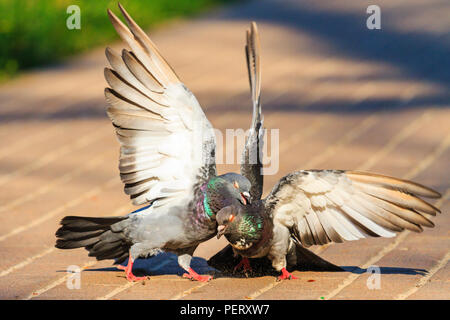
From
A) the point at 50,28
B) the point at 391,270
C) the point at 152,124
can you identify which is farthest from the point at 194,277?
the point at 50,28

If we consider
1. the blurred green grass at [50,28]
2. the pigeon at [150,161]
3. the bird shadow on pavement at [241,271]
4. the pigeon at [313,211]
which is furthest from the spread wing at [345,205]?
the blurred green grass at [50,28]

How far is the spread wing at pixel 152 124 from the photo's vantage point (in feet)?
14.1

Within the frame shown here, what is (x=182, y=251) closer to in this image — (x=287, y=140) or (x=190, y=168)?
(x=190, y=168)

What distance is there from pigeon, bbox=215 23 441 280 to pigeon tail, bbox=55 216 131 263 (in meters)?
0.55

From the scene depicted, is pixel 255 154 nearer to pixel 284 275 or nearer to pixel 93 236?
pixel 284 275

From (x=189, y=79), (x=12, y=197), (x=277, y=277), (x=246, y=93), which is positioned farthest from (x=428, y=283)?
(x=189, y=79)

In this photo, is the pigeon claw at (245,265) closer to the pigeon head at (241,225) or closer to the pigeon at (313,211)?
the pigeon at (313,211)

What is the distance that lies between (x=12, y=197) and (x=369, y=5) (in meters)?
7.98

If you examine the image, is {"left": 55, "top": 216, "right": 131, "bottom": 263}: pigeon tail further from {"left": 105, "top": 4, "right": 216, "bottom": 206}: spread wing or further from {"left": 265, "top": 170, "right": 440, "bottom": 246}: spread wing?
{"left": 265, "top": 170, "right": 440, "bottom": 246}: spread wing

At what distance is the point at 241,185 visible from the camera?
406 centimetres

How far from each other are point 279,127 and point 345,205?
3.42 metres

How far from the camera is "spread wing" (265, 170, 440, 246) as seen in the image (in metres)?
4.02

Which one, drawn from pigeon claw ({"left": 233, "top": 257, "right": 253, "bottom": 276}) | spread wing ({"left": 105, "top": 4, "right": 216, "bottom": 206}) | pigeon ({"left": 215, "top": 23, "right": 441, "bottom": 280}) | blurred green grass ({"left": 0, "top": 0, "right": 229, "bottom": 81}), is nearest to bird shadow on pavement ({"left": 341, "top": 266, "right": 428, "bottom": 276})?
pigeon ({"left": 215, "top": 23, "right": 441, "bottom": 280})

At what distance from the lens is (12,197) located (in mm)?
5984
